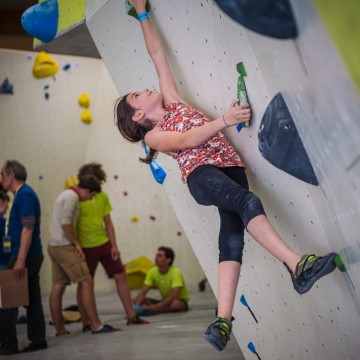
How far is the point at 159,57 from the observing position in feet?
10.1

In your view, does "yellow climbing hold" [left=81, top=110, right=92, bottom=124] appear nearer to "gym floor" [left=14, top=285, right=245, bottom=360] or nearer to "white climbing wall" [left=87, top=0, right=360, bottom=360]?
"gym floor" [left=14, top=285, right=245, bottom=360]

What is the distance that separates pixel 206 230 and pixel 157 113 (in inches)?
28.9

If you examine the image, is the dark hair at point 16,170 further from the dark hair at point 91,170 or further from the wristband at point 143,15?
the wristband at point 143,15

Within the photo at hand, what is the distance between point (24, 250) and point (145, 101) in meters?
2.25

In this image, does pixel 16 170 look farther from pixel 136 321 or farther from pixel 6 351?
pixel 136 321

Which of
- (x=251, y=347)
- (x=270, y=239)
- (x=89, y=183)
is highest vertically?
(x=89, y=183)

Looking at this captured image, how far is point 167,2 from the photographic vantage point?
2955 millimetres

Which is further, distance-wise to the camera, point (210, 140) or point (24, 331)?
point (24, 331)

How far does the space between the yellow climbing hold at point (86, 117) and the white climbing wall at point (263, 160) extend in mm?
6128

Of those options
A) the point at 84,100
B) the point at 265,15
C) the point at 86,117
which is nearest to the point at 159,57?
the point at 265,15

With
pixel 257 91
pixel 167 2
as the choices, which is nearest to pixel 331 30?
pixel 257 91

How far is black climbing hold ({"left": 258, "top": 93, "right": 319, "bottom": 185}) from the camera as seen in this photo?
7.51 feet

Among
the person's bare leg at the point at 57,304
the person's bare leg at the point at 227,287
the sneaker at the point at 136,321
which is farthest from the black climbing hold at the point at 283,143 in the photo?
the sneaker at the point at 136,321

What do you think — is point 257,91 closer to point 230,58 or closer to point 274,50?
point 230,58
